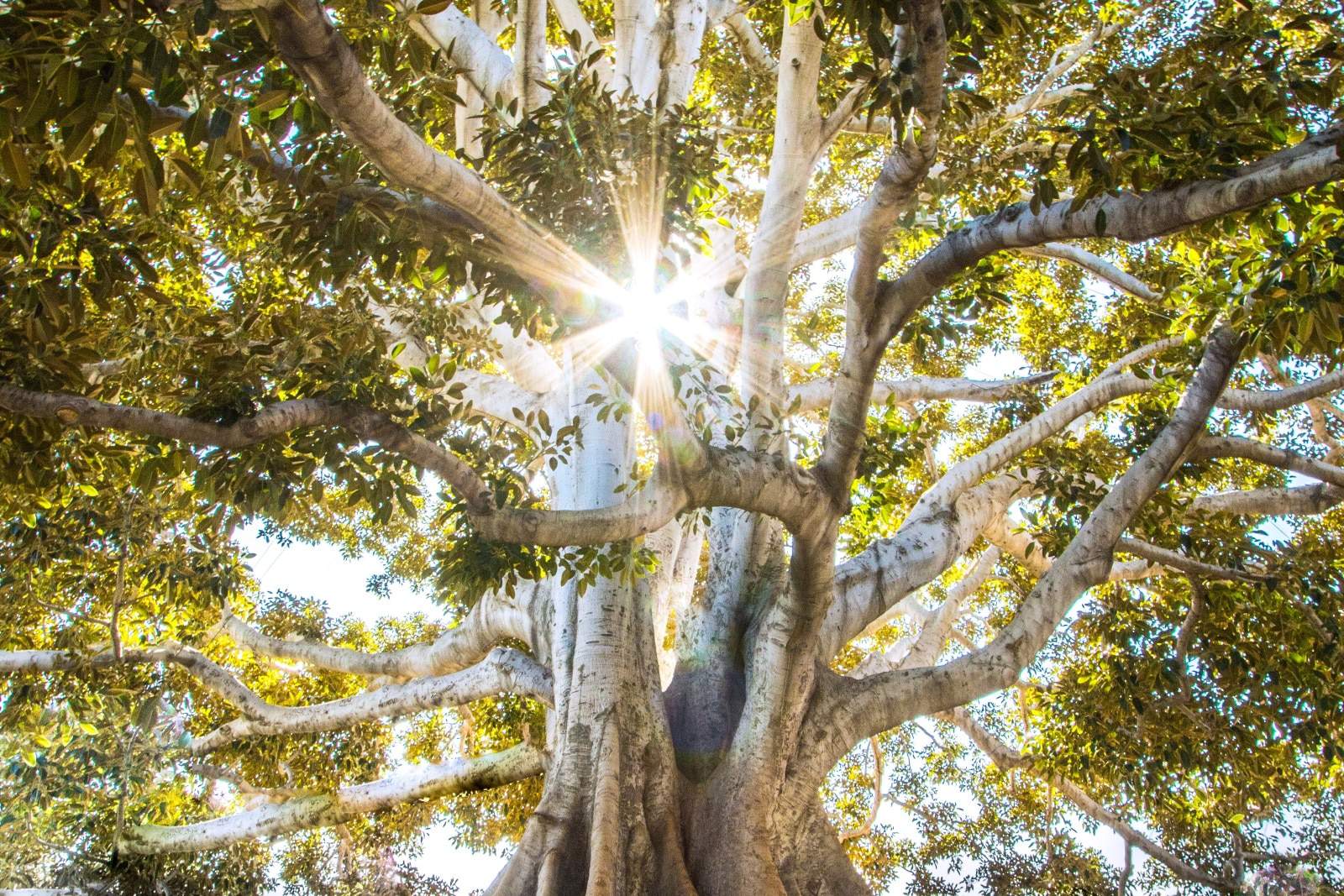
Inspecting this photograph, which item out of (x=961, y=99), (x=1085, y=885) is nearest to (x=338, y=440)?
(x=961, y=99)

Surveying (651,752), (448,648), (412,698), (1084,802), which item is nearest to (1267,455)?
(1084,802)

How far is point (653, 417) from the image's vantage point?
135 inches

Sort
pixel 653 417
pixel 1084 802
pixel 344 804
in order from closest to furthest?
1. pixel 653 417
2. pixel 344 804
3. pixel 1084 802

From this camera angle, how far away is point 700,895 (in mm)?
4137

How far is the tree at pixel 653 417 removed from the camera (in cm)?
313

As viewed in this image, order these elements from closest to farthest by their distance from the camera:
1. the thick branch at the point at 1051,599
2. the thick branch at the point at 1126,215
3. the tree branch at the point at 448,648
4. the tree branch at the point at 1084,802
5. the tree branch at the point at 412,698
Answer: the thick branch at the point at 1126,215, the thick branch at the point at 1051,599, the tree branch at the point at 412,698, the tree branch at the point at 448,648, the tree branch at the point at 1084,802

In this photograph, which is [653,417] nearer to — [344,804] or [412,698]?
[412,698]

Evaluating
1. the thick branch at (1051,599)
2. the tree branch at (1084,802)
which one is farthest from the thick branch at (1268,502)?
the tree branch at (1084,802)

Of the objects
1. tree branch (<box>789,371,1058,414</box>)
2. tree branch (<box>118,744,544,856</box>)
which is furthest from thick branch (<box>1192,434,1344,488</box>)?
tree branch (<box>118,744,544,856</box>)

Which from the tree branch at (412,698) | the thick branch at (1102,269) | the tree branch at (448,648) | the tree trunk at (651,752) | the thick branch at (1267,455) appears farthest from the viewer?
the thick branch at (1102,269)

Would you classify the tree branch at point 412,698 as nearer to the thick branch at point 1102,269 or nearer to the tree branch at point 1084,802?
the tree branch at point 1084,802

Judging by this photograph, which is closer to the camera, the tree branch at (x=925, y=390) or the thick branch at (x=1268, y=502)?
the thick branch at (x=1268, y=502)

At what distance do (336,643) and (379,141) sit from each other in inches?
293

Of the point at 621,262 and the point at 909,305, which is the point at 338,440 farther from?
the point at 909,305
